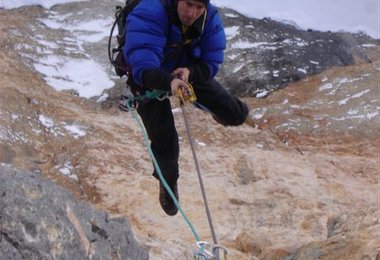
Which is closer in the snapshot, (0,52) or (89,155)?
(89,155)

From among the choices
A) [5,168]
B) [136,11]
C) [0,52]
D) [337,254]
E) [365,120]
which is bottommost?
[365,120]

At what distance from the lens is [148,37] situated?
12.4 ft

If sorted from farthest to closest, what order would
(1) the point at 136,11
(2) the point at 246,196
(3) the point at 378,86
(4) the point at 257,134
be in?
(3) the point at 378,86, (4) the point at 257,134, (2) the point at 246,196, (1) the point at 136,11

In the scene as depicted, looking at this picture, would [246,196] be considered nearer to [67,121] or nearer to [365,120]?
[67,121]

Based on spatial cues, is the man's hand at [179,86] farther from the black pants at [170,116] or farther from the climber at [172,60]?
the black pants at [170,116]

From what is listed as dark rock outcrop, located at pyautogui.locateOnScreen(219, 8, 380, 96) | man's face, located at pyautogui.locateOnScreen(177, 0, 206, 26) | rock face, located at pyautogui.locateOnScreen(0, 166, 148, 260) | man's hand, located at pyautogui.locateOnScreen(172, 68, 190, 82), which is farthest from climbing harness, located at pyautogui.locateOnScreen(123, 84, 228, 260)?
dark rock outcrop, located at pyautogui.locateOnScreen(219, 8, 380, 96)

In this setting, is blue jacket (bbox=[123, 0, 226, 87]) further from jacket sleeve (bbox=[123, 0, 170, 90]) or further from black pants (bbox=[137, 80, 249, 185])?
black pants (bbox=[137, 80, 249, 185])

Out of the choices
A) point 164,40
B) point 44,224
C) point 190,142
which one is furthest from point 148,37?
point 44,224

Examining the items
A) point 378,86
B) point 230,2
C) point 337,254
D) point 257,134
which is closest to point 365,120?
point 378,86

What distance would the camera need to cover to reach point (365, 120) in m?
12.3

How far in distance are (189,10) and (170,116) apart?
0.94 metres

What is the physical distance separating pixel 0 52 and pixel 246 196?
18.0 feet

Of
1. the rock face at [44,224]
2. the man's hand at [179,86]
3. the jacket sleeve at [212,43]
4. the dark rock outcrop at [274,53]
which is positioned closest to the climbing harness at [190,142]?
the man's hand at [179,86]

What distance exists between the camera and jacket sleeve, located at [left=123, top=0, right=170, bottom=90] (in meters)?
3.79
